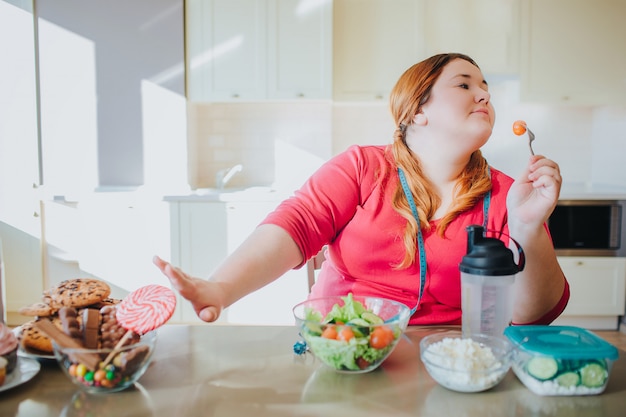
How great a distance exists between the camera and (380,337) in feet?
2.75

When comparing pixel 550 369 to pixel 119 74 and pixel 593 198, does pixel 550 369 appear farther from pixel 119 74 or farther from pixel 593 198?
pixel 119 74

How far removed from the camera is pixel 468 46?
11.4 ft

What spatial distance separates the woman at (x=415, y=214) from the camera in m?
1.17

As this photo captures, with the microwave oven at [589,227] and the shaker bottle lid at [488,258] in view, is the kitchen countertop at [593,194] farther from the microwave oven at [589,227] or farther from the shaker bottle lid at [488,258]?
the shaker bottle lid at [488,258]

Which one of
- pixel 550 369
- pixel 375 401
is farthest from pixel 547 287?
pixel 375 401

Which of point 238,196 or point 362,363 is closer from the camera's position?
point 362,363

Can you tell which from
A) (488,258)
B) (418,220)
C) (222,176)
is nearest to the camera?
(488,258)

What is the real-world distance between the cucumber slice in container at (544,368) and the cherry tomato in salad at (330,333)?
0.96 feet

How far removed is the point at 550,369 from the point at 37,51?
11.2ft

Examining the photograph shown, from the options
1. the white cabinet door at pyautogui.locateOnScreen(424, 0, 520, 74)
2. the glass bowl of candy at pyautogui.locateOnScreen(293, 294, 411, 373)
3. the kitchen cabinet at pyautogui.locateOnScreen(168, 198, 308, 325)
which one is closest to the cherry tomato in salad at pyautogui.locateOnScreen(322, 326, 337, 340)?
the glass bowl of candy at pyautogui.locateOnScreen(293, 294, 411, 373)

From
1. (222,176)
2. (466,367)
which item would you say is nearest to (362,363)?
(466,367)

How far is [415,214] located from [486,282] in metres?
0.39

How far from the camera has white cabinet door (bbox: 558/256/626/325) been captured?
10.9 feet

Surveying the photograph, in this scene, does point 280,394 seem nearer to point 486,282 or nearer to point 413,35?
point 486,282
